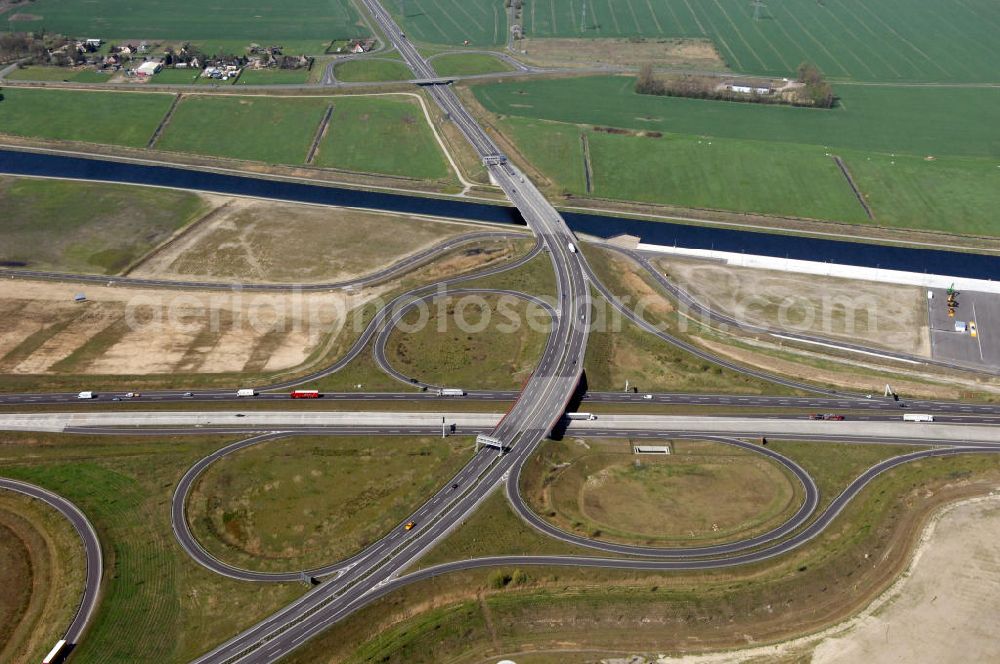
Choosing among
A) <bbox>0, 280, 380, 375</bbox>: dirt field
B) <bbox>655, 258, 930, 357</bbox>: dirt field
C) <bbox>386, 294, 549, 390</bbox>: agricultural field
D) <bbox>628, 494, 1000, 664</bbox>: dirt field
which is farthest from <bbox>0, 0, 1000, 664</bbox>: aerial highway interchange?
<bbox>628, 494, 1000, 664</bbox>: dirt field

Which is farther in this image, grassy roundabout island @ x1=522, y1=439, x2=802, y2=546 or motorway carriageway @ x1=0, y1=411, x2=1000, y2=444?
motorway carriageway @ x1=0, y1=411, x2=1000, y2=444

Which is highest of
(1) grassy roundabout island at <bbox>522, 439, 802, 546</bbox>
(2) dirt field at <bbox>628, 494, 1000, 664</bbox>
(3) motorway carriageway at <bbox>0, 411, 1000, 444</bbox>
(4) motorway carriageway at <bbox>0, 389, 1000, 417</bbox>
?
(4) motorway carriageway at <bbox>0, 389, 1000, 417</bbox>

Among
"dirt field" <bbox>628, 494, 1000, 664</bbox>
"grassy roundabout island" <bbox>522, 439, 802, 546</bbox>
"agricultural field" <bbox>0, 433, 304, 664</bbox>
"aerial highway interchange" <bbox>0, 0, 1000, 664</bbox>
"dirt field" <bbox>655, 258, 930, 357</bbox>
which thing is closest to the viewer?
"agricultural field" <bbox>0, 433, 304, 664</bbox>

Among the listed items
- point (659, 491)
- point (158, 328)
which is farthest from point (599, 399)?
point (158, 328)

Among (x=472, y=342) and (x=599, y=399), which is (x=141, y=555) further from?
(x=599, y=399)

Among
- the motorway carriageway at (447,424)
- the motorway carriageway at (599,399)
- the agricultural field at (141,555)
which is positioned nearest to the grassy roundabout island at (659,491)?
the motorway carriageway at (447,424)

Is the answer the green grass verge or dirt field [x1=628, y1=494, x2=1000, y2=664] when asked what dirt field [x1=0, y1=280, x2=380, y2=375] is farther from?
dirt field [x1=628, y1=494, x2=1000, y2=664]
